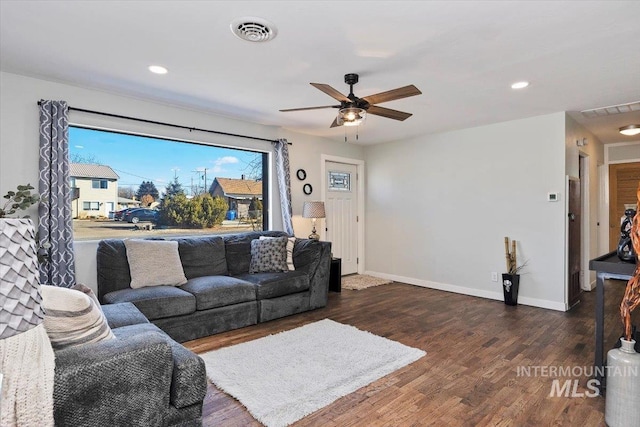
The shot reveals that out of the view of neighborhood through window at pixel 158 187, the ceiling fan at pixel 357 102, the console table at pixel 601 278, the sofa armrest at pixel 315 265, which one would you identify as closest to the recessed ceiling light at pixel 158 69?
the view of neighborhood through window at pixel 158 187

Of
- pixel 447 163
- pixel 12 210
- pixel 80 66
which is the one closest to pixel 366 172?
pixel 447 163

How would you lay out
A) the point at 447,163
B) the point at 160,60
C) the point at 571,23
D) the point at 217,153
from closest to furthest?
the point at 571,23 → the point at 160,60 → the point at 217,153 → the point at 447,163

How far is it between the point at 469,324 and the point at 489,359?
90 cm

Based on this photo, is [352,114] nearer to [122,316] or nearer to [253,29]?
[253,29]

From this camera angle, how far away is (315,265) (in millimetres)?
4305

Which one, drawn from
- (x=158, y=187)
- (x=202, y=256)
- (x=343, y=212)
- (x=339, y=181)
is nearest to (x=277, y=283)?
(x=202, y=256)

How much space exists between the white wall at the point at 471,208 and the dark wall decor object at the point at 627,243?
1.93 metres

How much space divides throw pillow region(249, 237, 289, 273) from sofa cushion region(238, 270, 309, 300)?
0.46ft

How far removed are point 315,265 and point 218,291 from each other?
1.29 metres

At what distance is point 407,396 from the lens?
2314mm

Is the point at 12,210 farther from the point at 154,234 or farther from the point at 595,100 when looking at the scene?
the point at 595,100

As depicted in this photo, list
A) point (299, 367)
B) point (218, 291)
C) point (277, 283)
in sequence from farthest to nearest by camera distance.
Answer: point (277, 283) < point (218, 291) < point (299, 367)

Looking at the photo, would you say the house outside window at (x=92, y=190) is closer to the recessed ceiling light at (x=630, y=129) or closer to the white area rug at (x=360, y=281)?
the white area rug at (x=360, y=281)

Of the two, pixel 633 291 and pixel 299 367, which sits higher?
pixel 633 291
